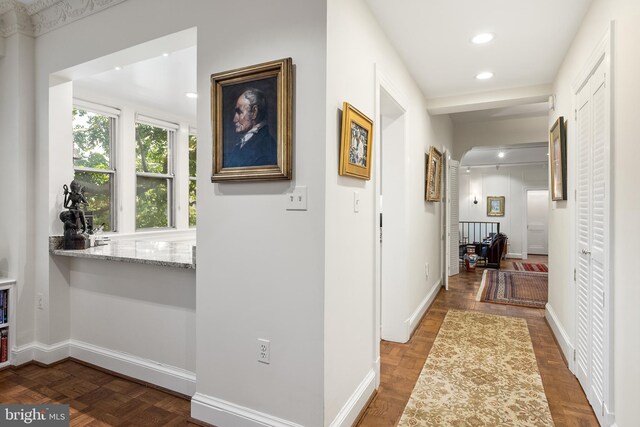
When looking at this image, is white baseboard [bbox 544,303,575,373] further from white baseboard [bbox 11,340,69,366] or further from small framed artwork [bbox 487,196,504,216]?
small framed artwork [bbox 487,196,504,216]

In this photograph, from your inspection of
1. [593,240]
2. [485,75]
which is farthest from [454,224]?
[593,240]

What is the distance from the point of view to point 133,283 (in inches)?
99.6

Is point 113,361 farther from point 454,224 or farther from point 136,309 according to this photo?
point 454,224

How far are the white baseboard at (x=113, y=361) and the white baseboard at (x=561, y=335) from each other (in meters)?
2.74

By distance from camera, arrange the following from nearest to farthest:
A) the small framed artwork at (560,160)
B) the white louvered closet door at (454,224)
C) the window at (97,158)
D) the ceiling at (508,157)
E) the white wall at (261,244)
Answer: the white wall at (261,244) → the small framed artwork at (560,160) → the window at (97,158) → the white louvered closet door at (454,224) → the ceiling at (508,157)

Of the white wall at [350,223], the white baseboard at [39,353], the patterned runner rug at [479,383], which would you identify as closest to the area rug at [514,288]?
the patterned runner rug at [479,383]

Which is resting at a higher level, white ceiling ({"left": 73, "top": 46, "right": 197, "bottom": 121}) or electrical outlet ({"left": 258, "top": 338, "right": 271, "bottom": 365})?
white ceiling ({"left": 73, "top": 46, "right": 197, "bottom": 121})

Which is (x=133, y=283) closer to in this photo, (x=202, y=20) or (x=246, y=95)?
(x=246, y=95)

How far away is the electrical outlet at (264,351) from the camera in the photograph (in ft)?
5.99

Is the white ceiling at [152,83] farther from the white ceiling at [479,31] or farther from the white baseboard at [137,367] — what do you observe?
the white baseboard at [137,367]

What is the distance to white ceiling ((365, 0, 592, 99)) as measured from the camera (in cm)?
226

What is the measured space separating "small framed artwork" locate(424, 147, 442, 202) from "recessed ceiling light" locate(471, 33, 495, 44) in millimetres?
1587
